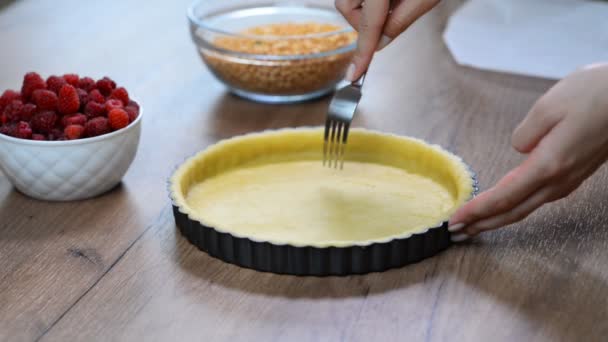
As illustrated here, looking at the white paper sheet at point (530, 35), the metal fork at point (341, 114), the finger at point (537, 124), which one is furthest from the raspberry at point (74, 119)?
the white paper sheet at point (530, 35)

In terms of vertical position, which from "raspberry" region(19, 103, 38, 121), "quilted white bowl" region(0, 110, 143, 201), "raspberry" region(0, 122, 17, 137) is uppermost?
"raspberry" region(19, 103, 38, 121)

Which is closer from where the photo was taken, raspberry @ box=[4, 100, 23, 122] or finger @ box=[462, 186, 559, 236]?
finger @ box=[462, 186, 559, 236]

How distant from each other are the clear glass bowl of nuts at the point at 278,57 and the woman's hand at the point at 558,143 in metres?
0.57

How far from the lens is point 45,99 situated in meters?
1.08

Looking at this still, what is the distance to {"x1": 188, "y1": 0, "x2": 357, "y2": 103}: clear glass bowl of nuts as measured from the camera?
→ 4.68 feet

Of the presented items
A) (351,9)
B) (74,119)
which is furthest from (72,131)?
(351,9)

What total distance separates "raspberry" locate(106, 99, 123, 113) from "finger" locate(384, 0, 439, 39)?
404mm

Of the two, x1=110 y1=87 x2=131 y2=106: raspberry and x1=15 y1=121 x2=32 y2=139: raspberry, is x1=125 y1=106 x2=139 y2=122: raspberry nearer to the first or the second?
x1=110 y1=87 x2=131 y2=106: raspberry

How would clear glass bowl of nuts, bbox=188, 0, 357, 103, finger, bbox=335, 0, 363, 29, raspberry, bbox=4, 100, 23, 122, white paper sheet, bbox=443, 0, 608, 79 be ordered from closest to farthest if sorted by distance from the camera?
raspberry, bbox=4, 100, 23, 122 → finger, bbox=335, 0, 363, 29 → clear glass bowl of nuts, bbox=188, 0, 357, 103 → white paper sheet, bbox=443, 0, 608, 79

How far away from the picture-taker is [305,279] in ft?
3.08

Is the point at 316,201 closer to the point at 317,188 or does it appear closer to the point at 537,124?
the point at 317,188

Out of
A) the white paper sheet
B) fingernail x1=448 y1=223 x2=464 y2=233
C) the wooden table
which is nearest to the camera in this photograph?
the wooden table

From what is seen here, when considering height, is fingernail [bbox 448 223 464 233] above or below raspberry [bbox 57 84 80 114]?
below

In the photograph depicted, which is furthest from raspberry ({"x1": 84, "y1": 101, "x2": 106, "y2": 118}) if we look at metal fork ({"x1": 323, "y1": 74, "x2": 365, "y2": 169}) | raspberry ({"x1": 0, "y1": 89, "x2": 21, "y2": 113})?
metal fork ({"x1": 323, "y1": 74, "x2": 365, "y2": 169})
